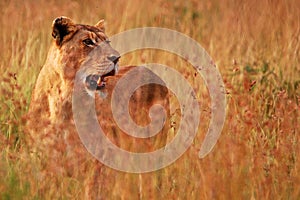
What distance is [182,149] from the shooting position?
16.5 feet

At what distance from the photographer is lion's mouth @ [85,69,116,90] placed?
216 inches

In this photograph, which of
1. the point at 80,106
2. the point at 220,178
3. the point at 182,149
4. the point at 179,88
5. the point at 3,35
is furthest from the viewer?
the point at 3,35

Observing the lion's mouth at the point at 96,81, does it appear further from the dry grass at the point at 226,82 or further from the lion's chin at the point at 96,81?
the dry grass at the point at 226,82

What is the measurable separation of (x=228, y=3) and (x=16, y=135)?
3570 millimetres

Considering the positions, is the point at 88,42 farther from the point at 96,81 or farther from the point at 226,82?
the point at 226,82

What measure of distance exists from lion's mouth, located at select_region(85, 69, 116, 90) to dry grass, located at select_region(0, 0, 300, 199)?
46cm

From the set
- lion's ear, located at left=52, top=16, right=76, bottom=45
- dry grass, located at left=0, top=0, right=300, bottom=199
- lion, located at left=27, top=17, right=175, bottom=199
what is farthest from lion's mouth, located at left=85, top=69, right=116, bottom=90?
dry grass, located at left=0, top=0, right=300, bottom=199

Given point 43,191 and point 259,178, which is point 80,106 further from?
point 259,178

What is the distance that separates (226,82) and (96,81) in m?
0.90

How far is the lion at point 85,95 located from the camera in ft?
15.7

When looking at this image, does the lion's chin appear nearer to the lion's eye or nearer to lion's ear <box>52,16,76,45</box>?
the lion's eye

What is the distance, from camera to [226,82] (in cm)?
527

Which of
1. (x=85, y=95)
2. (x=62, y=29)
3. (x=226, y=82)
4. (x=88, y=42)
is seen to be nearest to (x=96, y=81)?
(x=85, y=95)

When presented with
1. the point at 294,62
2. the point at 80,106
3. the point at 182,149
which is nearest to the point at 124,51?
the point at 294,62
